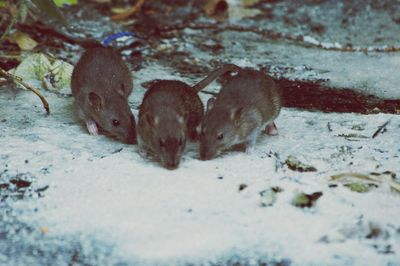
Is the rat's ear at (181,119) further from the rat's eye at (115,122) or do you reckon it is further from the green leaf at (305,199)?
the green leaf at (305,199)

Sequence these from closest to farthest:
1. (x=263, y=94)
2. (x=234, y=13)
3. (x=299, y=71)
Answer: (x=263, y=94)
(x=299, y=71)
(x=234, y=13)

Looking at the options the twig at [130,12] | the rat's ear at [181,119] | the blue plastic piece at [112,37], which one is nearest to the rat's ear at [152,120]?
the rat's ear at [181,119]

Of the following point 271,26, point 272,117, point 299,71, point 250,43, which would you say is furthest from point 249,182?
point 271,26

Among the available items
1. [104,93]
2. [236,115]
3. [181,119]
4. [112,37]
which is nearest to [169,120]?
[181,119]

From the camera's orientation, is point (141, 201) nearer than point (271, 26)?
Yes

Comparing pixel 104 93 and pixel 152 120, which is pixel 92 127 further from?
pixel 152 120

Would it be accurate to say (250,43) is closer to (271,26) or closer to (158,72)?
(271,26)

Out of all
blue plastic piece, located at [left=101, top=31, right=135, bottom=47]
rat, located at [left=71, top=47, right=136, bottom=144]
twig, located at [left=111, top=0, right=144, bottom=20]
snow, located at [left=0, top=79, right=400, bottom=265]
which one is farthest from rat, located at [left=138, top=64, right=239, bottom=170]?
twig, located at [left=111, top=0, right=144, bottom=20]
